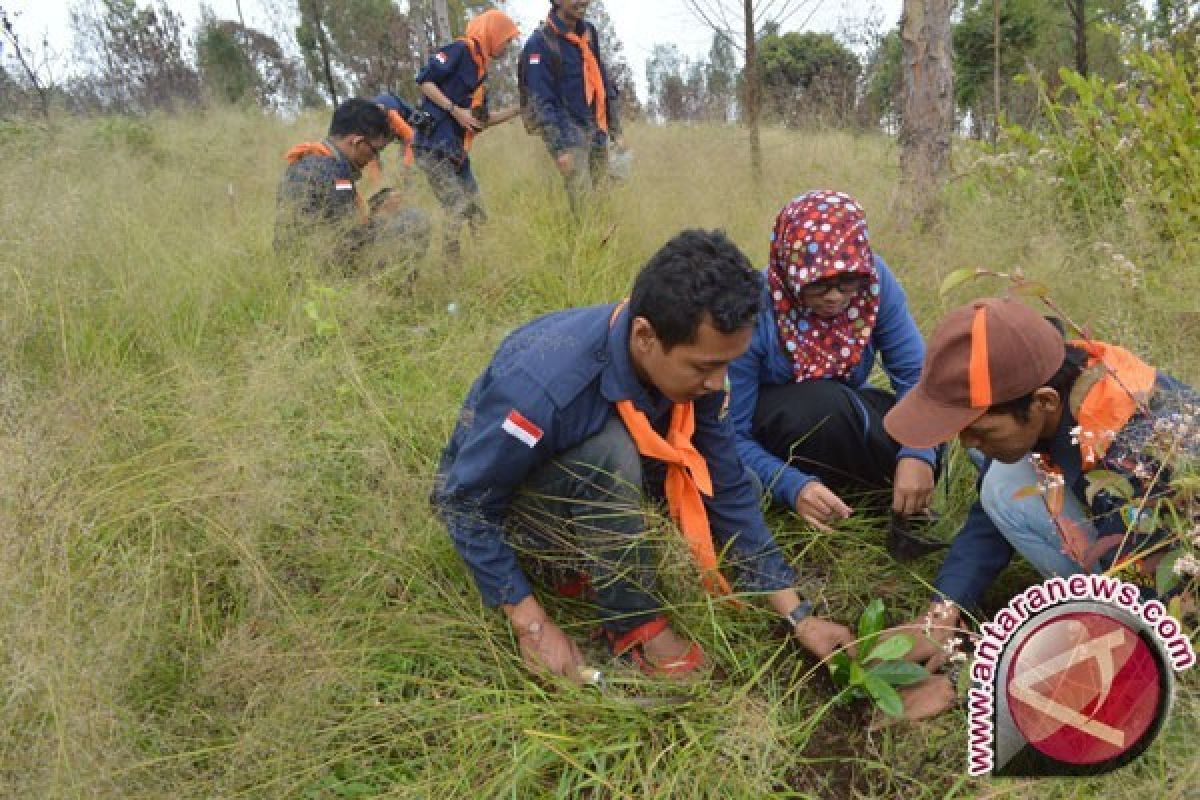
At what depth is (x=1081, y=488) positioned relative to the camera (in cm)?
144

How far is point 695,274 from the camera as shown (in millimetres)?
1358

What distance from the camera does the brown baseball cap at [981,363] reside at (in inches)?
49.7

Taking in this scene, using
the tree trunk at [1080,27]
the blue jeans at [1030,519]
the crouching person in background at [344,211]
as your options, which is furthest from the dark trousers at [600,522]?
the tree trunk at [1080,27]

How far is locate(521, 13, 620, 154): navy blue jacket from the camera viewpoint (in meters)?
3.99

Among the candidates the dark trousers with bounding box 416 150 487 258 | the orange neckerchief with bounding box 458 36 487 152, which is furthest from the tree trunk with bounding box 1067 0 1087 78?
the dark trousers with bounding box 416 150 487 258

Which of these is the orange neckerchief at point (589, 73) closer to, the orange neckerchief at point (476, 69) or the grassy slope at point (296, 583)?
the orange neckerchief at point (476, 69)

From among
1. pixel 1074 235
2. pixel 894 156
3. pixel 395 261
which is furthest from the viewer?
pixel 894 156

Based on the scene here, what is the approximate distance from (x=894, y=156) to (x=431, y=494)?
4.97 m

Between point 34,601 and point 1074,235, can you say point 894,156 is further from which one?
point 34,601

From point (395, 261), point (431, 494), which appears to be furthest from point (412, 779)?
point (395, 261)

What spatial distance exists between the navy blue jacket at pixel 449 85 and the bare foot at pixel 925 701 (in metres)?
3.53

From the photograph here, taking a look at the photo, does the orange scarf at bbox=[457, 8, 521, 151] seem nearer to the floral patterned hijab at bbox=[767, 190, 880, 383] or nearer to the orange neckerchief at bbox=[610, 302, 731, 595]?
the floral patterned hijab at bbox=[767, 190, 880, 383]

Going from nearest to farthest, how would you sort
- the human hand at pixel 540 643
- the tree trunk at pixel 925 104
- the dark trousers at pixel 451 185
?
the human hand at pixel 540 643
the tree trunk at pixel 925 104
the dark trousers at pixel 451 185

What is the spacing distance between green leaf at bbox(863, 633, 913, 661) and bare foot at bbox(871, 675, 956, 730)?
111 mm
